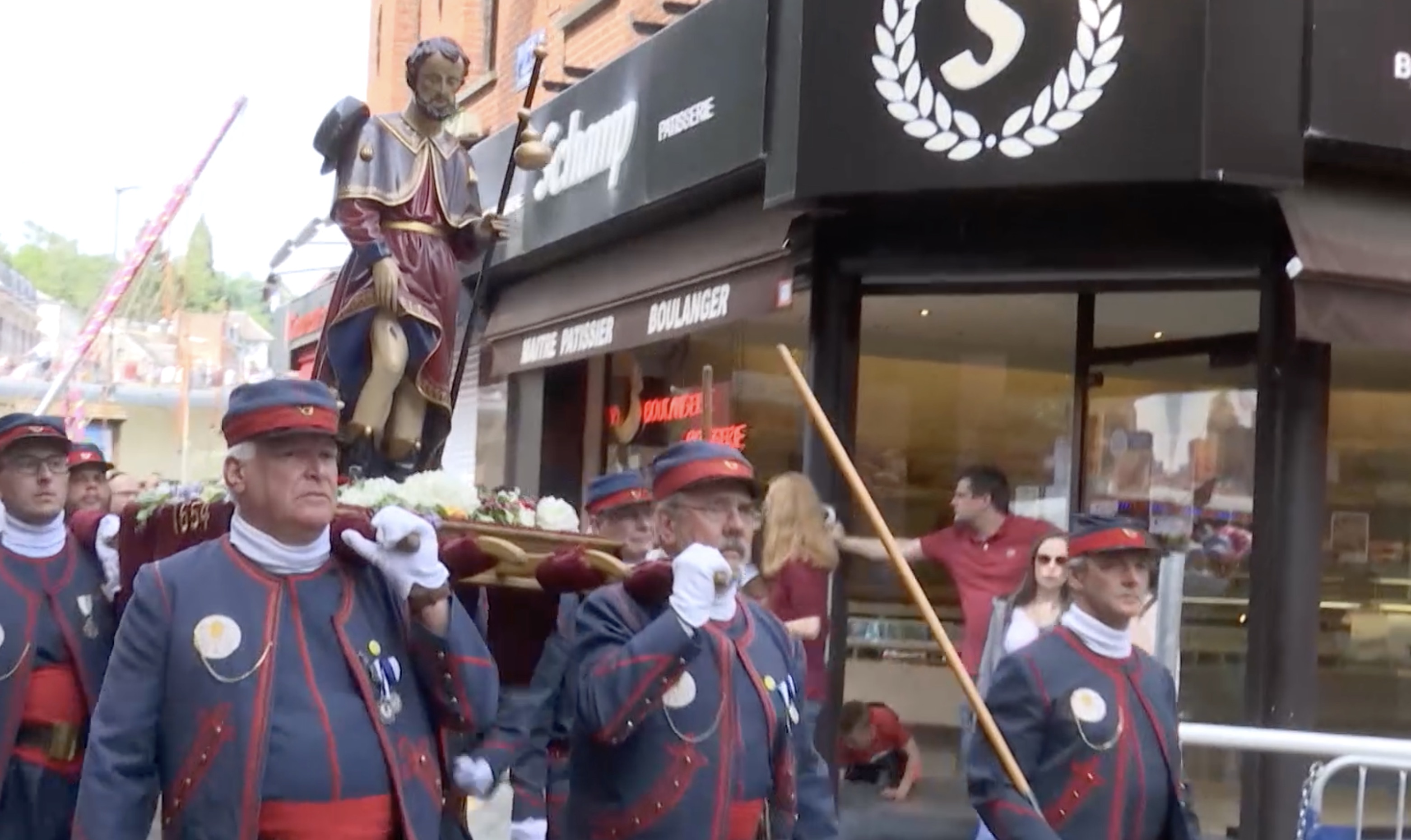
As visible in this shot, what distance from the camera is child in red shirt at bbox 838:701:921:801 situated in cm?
964

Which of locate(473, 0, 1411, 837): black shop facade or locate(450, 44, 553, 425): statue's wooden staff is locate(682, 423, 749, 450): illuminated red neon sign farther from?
locate(450, 44, 553, 425): statue's wooden staff

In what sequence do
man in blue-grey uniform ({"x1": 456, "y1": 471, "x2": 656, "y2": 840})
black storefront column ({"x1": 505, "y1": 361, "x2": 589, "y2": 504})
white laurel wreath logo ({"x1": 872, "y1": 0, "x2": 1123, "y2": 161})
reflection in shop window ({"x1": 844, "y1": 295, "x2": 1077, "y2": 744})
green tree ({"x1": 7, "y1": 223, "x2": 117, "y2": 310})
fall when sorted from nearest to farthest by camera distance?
man in blue-grey uniform ({"x1": 456, "y1": 471, "x2": 656, "y2": 840}) < white laurel wreath logo ({"x1": 872, "y1": 0, "x2": 1123, "y2": 161}) < reflection in shop window ({"x1": 844, "y1": 295, "x2": 1077, "y2": 744}) < black storefront column ({"x1": 505, "y1": 361, "x2": 589, "y2": 504}) < green tree ({"x1": 7, "y1": 223, "x2": 117, "y2": 310})

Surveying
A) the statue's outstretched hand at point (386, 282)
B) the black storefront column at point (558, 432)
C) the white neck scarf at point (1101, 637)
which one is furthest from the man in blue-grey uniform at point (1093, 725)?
the black storefront column at point (558, 432)

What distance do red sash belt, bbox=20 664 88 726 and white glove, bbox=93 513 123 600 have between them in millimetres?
268

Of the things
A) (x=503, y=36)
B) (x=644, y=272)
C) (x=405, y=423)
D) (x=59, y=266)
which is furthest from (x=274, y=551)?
(x=59, y=266)

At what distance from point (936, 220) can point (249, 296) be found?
65.9 metres

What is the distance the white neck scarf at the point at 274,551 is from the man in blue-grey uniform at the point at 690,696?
716mm

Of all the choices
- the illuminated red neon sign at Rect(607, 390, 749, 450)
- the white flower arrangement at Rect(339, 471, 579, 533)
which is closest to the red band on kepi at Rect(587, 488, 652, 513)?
the white flower arrangement at Rect(339, 471, 579, 533)

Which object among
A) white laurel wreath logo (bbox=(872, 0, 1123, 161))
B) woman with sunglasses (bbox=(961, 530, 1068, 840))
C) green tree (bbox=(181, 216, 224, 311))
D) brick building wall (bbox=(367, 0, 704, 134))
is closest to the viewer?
woman with sunglasses (bbox=(961, 530, 1068, 840))

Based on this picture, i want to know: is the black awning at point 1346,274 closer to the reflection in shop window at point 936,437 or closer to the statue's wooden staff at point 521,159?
the reflection in shop window at point 936,437

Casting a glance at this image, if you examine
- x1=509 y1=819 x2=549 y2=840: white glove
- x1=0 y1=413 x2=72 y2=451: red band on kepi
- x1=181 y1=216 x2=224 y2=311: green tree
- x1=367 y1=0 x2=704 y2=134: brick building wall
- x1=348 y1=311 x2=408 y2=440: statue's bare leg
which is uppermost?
x1=181 y1=216 x2=224 y2=311: green tree

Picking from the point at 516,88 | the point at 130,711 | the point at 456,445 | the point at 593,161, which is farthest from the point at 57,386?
the point at 130,711

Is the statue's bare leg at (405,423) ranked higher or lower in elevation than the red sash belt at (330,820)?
higher

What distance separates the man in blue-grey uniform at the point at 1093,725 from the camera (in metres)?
4.43
